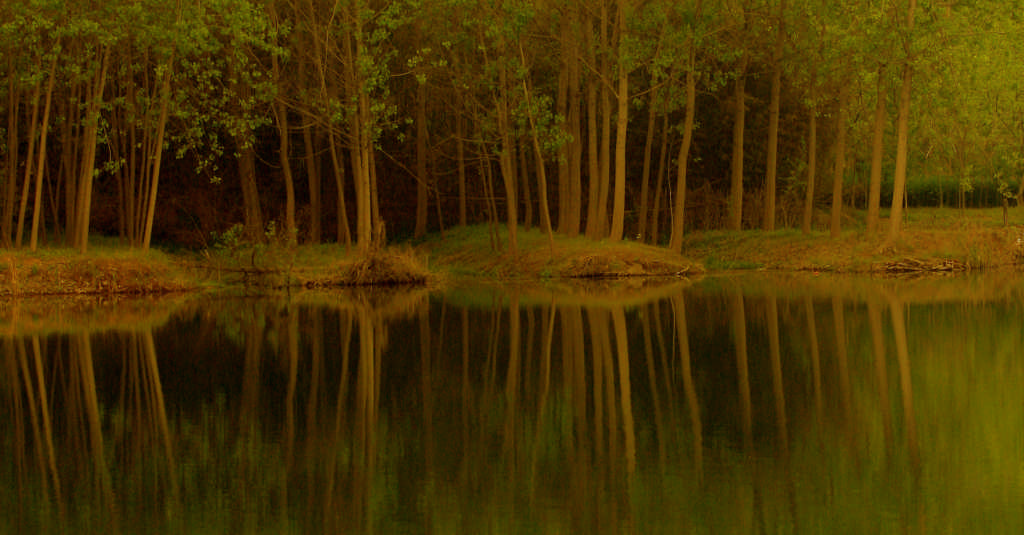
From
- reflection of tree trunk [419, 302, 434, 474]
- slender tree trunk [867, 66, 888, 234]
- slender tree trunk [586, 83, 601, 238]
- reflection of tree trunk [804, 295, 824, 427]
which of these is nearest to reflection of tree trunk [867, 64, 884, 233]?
slender tree trunk [867, 66, 888, 234]

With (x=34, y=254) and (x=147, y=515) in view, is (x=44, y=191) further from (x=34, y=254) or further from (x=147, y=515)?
(x=147, y=515)

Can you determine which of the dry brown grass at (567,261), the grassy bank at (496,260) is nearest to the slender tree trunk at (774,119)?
the grassy bank at (496,260)

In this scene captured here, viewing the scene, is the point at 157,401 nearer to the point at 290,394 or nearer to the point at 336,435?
the point at 290,394

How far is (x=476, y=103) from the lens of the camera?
118 ft

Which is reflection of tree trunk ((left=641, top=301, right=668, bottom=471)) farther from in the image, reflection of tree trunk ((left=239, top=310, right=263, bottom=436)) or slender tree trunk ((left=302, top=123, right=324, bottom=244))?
slender tree trunk ((left=302, top=123, right=324, bottom=244))

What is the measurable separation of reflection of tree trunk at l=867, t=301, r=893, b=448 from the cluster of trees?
12.5 m

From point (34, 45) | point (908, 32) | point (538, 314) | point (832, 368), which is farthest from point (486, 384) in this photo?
point (908, 32)

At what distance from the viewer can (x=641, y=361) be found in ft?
57.3

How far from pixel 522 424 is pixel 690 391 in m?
2.59

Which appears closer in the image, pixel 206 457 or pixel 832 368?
pixel 206 457

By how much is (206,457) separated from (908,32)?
2789cm

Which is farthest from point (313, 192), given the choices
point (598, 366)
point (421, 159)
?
point (598, 366)

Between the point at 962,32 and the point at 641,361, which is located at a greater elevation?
the point at 962,32

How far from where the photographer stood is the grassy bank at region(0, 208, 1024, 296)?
31406mm
